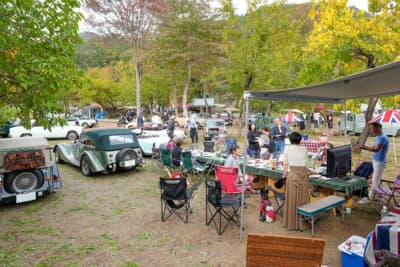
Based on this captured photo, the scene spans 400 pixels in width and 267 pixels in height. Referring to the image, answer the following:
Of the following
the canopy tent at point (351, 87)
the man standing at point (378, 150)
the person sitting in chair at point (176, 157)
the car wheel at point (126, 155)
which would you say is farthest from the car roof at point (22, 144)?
the man standing at point (378, 150)

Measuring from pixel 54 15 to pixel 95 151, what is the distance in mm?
4733

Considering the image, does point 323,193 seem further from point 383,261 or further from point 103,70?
point 103,70

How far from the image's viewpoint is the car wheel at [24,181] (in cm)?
552

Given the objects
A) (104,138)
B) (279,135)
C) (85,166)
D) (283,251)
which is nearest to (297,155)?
(283,251)

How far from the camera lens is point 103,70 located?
47156 mm

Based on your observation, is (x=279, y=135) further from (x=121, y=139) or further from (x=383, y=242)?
(x=383, y=242)

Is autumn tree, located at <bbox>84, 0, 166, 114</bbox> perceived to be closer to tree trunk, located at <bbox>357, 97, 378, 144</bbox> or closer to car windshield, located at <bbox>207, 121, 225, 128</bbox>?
car windshield, located at <bbox>207, 121, 225, 128</bbox>

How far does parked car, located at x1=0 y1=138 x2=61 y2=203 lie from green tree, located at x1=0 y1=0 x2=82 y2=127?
2.01 meters

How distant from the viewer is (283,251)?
8.13 ft

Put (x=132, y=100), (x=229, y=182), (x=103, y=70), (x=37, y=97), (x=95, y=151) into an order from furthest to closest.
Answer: (x=103, y=70)
(x=132, y=100)
(x=95, y=151)
(x=229, y=182)
(x=37, y=97)

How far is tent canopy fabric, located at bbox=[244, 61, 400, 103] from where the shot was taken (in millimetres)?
3261

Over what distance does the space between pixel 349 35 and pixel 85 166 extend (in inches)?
343

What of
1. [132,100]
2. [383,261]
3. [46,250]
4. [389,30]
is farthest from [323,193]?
[132,100]

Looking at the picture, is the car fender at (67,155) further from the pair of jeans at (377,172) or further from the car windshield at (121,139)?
the pair of jeans at (377,172)
